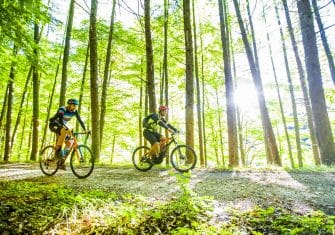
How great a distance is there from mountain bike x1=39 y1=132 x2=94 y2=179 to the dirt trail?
221 millimetres

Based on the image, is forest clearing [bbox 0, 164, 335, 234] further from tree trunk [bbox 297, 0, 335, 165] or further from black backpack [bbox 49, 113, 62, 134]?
tree trunk [bbox 297, 0, 335, 165]

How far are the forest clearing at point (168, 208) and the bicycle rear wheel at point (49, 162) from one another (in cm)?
109

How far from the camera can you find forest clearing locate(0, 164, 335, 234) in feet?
12.6

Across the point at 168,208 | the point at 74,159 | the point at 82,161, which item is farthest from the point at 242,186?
the point at 74,159

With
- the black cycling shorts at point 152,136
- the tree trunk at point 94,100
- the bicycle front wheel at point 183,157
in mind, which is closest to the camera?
the bicycle front wheel at point 183,157

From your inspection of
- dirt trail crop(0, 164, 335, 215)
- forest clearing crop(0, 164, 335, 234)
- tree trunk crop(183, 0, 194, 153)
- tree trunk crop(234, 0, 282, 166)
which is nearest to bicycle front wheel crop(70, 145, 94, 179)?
dirt trail crop(0, 164, 335, 215)

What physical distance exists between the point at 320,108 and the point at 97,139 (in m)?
8.87

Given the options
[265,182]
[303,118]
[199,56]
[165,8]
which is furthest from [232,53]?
[265,182]

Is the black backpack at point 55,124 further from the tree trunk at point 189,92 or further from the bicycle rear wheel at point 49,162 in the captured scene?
the tree trunk at point 189,92

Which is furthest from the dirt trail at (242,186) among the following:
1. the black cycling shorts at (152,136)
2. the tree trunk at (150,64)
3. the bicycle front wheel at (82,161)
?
the tree trunk at (150,64)

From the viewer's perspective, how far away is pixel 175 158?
28.5 ft

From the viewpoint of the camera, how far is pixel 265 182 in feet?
22.0

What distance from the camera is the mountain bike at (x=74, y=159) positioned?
7.42 m

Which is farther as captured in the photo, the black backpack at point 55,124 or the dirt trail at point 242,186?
the black backpack at point 55,124
